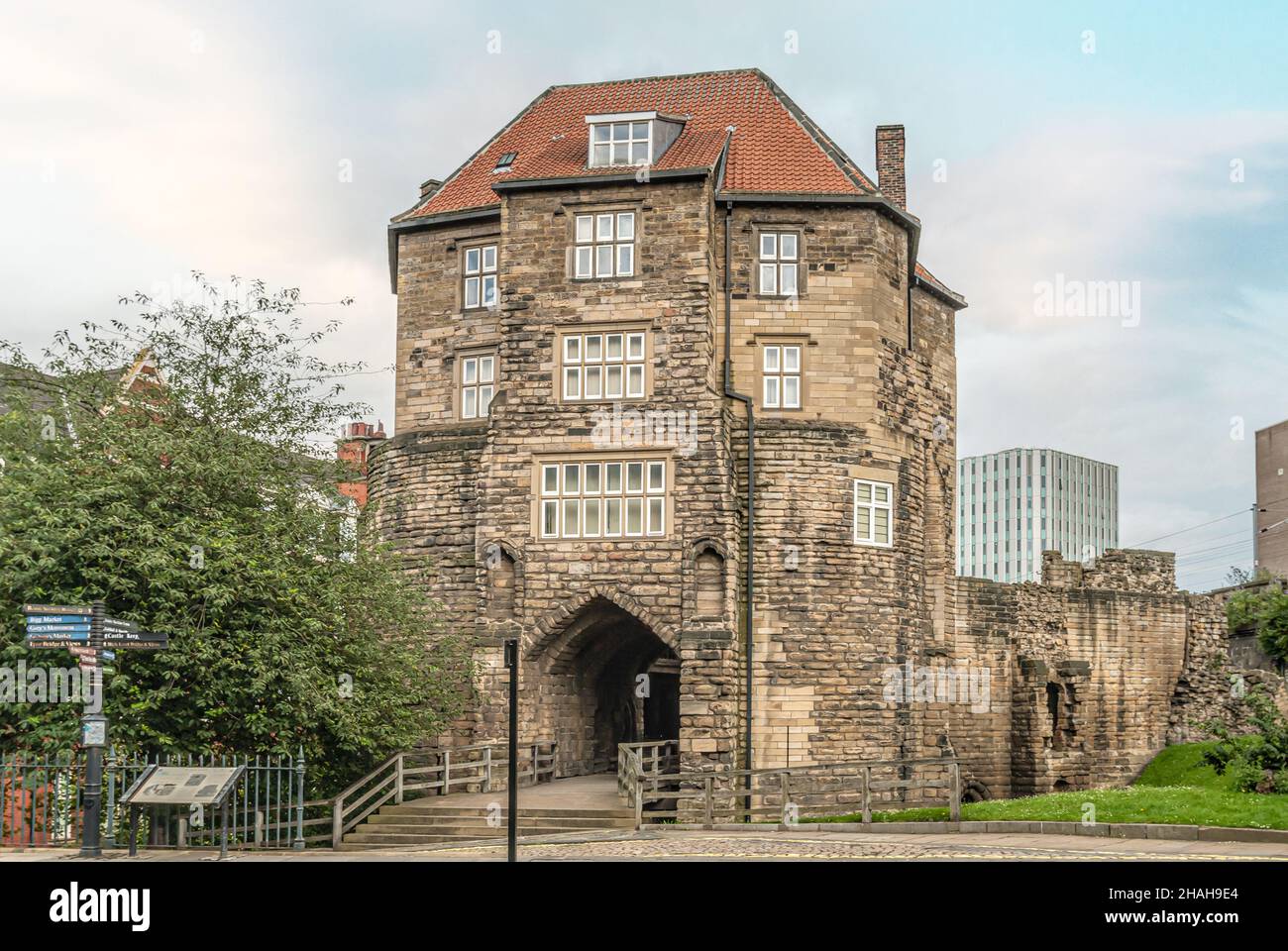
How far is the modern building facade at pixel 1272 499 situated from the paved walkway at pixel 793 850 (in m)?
68.1

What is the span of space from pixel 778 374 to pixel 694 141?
5.60m

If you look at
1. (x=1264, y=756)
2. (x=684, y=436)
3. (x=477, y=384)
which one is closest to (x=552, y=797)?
(x=684, y=436)

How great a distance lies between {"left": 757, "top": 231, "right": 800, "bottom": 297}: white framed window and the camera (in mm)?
32375

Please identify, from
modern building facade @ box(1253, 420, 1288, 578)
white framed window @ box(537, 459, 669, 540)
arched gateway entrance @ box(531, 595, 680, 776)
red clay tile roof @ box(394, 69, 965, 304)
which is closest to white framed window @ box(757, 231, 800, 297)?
red clay tile roof @ box(394, 69, 965, 304)

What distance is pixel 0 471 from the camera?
24.0m

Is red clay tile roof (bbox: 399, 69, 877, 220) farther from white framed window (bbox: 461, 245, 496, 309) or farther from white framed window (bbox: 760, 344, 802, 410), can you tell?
white framed window (bbox: 760, 344, 802, 410)

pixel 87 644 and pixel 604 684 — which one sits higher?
pixel 87 644

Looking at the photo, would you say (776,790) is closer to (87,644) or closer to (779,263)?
(779,263)

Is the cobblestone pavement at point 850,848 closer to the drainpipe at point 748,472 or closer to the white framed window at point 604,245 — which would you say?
the drainpipe at point 748,472

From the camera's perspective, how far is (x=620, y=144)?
107 ft

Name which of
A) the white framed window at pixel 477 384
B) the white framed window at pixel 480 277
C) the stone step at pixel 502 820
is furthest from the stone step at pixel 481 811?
the white framed window at pixel 480 277

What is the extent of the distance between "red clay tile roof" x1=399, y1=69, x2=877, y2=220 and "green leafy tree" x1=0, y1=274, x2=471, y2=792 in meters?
9.04

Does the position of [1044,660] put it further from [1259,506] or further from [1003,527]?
[1003,527]

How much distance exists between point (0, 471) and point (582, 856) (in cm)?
1123
